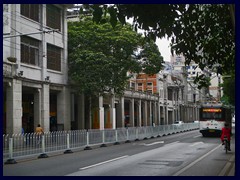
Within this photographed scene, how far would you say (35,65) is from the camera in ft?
35.1

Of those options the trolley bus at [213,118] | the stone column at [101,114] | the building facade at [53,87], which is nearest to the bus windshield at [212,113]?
the trolley bus at [213,118]

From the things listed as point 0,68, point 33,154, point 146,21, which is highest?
point 146,21

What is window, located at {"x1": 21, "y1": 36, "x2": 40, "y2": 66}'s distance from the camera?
9.06m

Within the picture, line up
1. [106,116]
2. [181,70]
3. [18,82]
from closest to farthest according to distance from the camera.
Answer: [181,70] → [18,82] → [106,116]

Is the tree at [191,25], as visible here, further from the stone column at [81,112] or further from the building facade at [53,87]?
the stone column at [81,112]

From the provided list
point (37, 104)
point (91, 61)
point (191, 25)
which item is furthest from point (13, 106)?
point (191, 25)

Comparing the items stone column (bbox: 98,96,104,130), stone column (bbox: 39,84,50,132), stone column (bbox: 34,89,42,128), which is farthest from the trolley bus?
stone column (bbox: 34,89,42,128)

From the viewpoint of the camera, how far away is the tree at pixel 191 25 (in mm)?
6508

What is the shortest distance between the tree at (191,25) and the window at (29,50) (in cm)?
276

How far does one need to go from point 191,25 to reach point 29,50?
3.75 metres
